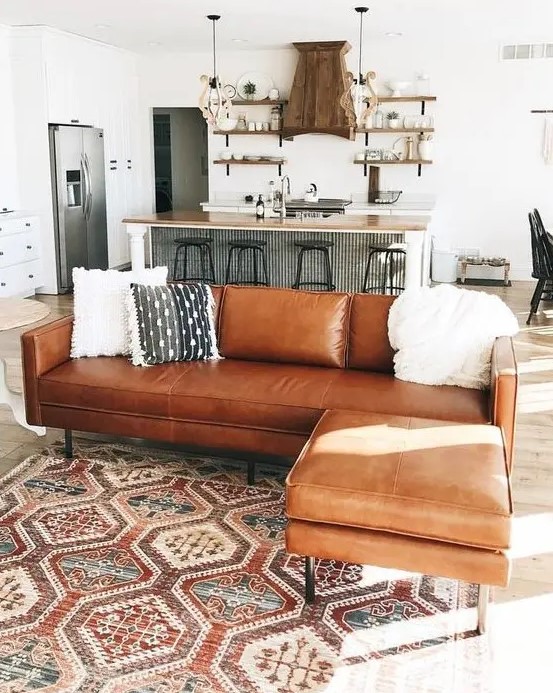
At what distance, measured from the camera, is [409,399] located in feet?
10.7

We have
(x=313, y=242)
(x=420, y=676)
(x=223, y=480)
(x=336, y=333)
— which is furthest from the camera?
(x=313, y=242)

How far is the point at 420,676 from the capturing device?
2.22m

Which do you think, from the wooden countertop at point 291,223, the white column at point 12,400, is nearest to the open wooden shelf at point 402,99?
the wooden countertop at point 291,223

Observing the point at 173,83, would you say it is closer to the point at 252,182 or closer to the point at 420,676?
the point at 252,182

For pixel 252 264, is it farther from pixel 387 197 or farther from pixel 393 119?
pixel 393 119

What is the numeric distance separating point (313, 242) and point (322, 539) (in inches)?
179

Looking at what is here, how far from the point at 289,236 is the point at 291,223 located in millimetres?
532

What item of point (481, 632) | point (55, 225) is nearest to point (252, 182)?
point (55, 225)

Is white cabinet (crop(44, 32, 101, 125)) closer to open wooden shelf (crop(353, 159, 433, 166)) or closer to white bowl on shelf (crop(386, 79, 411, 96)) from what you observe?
open wooden shelf (crop(353, 159, 433, 166))

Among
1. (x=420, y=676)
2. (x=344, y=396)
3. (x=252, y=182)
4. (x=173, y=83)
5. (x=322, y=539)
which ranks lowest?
(x=420, y=676)

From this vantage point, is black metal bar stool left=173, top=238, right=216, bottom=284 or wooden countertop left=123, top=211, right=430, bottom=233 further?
black metal bar stool left=173, top=238, right=216, bottom=284

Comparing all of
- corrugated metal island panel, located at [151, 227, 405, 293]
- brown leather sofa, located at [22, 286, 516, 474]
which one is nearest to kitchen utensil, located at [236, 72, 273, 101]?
corrugated metal island panel, located at [151, 227, 405, 293]

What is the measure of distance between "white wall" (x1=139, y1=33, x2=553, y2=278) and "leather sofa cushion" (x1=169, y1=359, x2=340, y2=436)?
234 inches

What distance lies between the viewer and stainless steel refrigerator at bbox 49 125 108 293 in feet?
25.5
